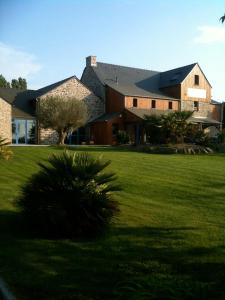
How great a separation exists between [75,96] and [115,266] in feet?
129

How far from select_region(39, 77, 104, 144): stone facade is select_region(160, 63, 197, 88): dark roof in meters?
9.49

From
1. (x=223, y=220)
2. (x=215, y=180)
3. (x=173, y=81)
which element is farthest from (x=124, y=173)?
(x=173, y=81)

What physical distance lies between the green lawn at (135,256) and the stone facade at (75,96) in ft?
104

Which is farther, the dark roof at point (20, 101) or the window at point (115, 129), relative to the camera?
the window at point (115, 129)

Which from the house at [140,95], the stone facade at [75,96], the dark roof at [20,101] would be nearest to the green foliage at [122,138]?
the house at [140,95]

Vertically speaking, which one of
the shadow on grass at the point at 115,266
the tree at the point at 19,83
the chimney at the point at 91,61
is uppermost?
the tree at the point at 19,83

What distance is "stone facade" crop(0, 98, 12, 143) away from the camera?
39656 millimetres

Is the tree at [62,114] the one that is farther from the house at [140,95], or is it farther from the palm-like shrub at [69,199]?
the palm-like shrub at [69,199]

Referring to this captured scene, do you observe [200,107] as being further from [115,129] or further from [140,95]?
[115,129]

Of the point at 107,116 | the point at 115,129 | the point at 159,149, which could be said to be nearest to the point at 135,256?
the point at 159,149

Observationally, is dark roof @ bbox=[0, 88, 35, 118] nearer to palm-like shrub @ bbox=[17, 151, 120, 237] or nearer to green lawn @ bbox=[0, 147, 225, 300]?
green lawn @ bbox=[0, 147, 225, 300]

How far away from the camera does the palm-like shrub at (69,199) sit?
7398mm

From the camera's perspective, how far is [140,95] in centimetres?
4562

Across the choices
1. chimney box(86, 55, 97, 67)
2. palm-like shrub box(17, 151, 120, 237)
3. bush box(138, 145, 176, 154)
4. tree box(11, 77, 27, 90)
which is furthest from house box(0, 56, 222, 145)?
tree box(11, 77, 27, 90)
